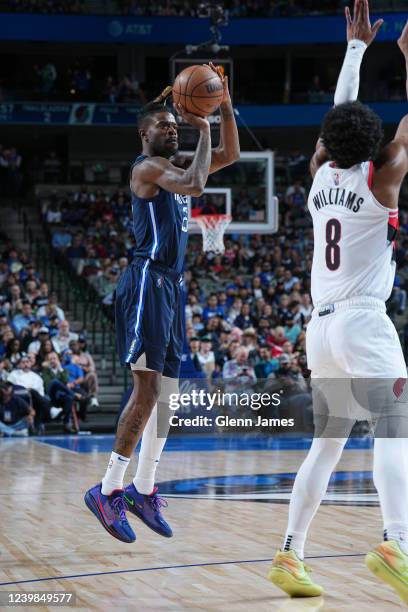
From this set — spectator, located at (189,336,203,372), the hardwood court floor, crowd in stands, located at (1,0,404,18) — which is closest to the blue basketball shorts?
the hardwood court floor

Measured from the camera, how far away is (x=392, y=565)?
12.4 feet

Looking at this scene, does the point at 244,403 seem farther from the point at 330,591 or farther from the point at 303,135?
the point at 303,135

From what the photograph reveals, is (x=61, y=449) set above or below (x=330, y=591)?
below

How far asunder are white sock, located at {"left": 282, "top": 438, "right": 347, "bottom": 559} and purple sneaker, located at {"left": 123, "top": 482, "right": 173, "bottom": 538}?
4.82 feet

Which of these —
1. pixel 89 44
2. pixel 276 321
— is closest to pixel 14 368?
pixel 276 321

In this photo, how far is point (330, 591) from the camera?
14.0ft

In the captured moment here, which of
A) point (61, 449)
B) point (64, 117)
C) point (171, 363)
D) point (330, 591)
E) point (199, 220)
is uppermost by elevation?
point (64, 117)

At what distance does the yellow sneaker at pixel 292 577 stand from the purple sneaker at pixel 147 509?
1.43 metres

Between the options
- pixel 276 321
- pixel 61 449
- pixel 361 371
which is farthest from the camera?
pixel 276 321

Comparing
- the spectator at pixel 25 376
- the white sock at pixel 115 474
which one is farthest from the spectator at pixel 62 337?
the white sock at pixel 115 474

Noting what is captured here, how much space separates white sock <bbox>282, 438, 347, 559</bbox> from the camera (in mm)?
4133

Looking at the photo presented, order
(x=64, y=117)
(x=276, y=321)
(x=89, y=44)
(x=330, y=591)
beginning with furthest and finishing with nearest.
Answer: (x=89, y=44) < (x=64, y=117) < (x=276, y=321) < (x=330, y=591)

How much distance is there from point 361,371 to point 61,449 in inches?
337

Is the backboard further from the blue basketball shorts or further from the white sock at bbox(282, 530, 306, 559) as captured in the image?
the white sock at bbox(282, 530, 306, 559)
